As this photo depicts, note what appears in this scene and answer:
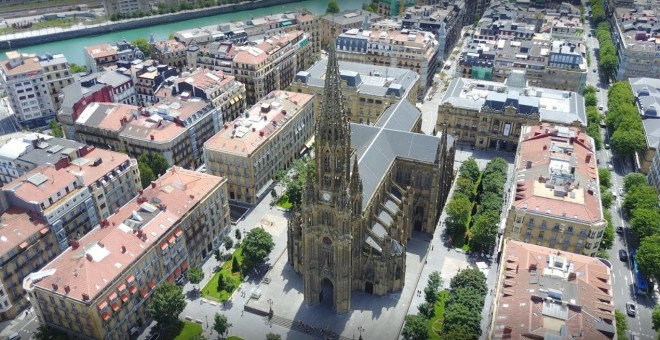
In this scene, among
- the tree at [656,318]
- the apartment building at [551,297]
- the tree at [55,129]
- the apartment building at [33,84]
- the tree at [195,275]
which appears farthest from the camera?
the apartment building at [33,84]

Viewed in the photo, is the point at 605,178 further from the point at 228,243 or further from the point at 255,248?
the point at 228,243

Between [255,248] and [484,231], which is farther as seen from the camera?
[484,231]

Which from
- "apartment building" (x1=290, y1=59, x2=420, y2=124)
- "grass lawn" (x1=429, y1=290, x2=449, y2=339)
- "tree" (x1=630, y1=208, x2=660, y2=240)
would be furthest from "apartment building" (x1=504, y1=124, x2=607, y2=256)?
"apartment building" (x1=290, y1=59, x2=420, y2=124)

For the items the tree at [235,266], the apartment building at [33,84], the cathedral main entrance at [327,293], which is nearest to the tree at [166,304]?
the tree at [235,266]

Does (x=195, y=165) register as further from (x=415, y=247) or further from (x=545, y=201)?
(x=545, y=201)

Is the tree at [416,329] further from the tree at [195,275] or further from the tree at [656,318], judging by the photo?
the tree at [195,275]

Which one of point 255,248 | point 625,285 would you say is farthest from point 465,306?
point 255,248

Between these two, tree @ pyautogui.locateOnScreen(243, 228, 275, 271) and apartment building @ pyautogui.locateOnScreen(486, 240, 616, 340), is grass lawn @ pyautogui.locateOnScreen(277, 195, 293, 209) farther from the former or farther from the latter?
apartment building @ pyautogui.locateOnScreen(486, 240, 616, 340)
